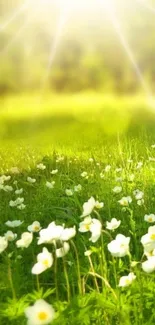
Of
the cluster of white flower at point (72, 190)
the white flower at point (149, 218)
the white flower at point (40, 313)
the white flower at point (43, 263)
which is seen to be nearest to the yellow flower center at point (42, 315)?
the white flower at point (40, 313)

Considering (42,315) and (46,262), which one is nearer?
(42,315)

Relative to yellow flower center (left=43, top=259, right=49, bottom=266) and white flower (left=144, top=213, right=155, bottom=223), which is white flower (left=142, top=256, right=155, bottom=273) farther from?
white flower (left=144, top=213, right=155, bottom=223)

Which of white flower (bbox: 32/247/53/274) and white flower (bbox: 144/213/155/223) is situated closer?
white flower (bbox: 32/247/53/274)

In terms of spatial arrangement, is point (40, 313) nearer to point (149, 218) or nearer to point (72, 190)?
point (149, 218)

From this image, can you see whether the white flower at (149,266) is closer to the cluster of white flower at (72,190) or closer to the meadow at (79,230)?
the meadow at (79,230)

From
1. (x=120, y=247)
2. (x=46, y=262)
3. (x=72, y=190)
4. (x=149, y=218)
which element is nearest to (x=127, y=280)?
(x=120, y=247)

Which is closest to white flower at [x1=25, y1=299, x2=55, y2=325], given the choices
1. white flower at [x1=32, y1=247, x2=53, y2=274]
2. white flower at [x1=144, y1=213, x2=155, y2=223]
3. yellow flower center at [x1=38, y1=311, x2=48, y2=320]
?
yellow flower center at [x1=38, y1=311, x2=48, y2=320]

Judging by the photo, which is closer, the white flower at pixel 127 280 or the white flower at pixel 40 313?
the white flower at pixel 40 313

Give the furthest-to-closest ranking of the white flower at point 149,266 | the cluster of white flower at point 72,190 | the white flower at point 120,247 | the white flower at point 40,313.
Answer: the cluster of white flower at point 72,190 → the white flower at point 120,247 → the white flower at point 149,266 → the white flower at point 40,313
